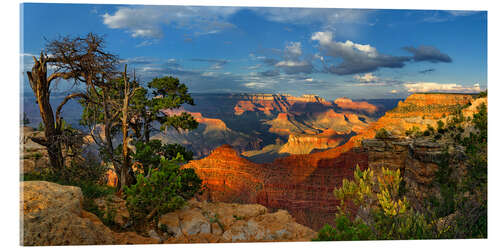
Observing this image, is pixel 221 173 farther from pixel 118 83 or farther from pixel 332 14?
pixel 332 14

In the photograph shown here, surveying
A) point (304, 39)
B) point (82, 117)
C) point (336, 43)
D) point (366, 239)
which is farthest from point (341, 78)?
point (82, 117)

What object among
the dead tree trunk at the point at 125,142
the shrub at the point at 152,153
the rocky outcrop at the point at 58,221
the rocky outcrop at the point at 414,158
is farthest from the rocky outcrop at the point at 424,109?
the rocky outcrop at the point at 58,221

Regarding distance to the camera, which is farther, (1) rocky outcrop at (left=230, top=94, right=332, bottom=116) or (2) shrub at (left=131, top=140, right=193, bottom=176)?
(1) rocky outcrop at (left=230, top=94, right=332, bottom=116)

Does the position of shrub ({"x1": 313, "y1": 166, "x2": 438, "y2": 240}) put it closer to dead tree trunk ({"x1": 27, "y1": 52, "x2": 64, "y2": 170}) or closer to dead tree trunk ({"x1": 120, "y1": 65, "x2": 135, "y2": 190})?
dead tree trunk ({"x1": 120, "y1": 65, "x2": 135, "y2": 190})

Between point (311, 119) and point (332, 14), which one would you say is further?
point (311, 119)

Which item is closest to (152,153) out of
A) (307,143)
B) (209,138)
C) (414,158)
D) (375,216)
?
(209,138)

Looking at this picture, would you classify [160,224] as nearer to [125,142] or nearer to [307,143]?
[125,142]

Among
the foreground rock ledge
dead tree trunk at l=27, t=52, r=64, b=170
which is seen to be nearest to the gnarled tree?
dead tree trunk at l=27, t=52, r=64, b=170
